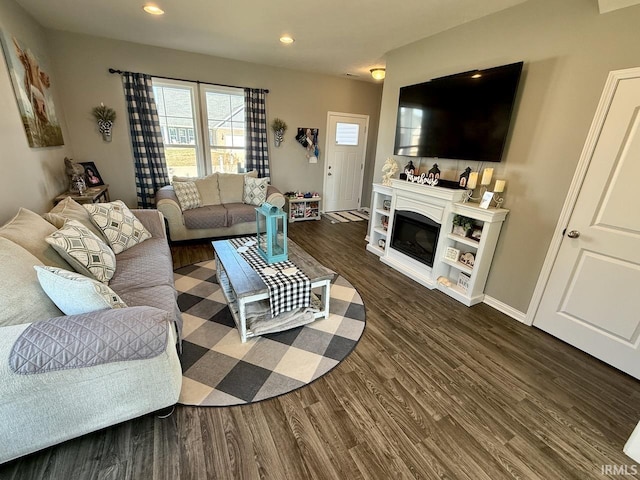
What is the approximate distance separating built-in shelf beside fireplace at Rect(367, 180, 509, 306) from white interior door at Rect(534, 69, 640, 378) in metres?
0.55

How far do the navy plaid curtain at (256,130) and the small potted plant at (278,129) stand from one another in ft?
0.58

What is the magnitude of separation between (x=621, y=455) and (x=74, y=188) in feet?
16.6

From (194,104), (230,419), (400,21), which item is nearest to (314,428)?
A: (230,419)

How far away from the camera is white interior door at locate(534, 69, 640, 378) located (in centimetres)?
180

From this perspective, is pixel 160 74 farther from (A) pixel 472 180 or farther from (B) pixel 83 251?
(A) pixel 472 180

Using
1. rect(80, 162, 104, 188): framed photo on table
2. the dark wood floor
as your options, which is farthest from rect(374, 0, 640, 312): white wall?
rect(80, 162, 104, 188): framed photo on table

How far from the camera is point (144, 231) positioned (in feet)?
8.74

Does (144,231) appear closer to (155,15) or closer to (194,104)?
(155,15)

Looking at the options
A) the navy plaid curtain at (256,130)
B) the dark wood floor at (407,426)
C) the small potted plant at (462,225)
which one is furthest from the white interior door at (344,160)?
the dark wood floor at (407,426)

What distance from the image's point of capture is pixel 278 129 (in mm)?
4785

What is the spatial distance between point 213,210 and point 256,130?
166 centimetres

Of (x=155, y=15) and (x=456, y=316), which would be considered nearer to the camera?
(x=456, y=316)

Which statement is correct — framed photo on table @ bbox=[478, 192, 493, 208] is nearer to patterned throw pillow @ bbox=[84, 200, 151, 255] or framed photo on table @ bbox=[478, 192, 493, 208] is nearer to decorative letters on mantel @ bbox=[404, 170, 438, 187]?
decorative letters on mantel @ bbox=[404, 170, 438, 187]

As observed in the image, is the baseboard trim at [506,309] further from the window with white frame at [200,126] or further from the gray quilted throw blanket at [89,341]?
the window with white frame at [200,126]
